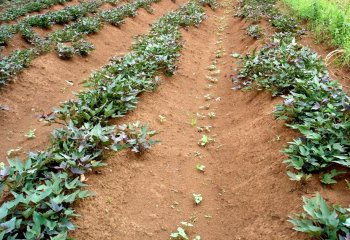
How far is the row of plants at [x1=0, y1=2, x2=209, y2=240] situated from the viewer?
316 centimetres

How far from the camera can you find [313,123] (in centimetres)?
415

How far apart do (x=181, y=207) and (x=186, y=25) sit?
9.40 metres

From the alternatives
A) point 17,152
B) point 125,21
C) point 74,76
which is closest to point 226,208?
point 17,152

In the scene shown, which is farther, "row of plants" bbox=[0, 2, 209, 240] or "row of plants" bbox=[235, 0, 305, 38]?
"row of plants" bbox=[235, 0, 305, 38]

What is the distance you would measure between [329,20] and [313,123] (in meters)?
5.40

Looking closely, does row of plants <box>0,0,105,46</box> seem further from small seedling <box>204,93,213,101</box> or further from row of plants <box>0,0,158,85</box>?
small seedling <box>204,93,213,101</box>

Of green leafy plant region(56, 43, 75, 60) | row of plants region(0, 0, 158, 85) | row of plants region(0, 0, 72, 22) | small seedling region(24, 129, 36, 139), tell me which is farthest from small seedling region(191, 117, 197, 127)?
row of plants region(0, 0, 72, 22)

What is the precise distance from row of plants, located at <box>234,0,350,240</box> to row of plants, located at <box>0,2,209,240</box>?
2021 mm

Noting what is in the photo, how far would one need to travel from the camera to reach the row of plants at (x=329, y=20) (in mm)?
7141

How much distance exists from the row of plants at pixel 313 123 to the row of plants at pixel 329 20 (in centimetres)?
121

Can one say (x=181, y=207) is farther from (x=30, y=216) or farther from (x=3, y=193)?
(x=3, y=193)

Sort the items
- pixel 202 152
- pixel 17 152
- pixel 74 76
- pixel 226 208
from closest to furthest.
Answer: pixel 226 208 → pixel 202 152 → pixel 17 152 → pixel 74 76

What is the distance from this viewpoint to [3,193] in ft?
12.3

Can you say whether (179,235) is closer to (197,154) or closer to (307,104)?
(197,154)
